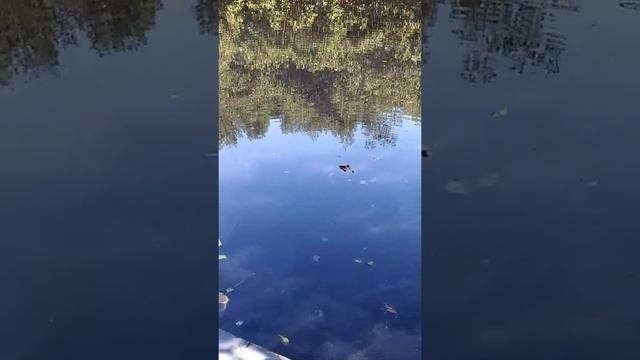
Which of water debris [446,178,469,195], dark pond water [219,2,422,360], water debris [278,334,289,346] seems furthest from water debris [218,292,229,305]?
water debris [446,178,469,195]

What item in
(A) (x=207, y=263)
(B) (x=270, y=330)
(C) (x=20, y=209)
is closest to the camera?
(B) (x=270, y=330)

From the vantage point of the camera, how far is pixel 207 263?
11.5ft

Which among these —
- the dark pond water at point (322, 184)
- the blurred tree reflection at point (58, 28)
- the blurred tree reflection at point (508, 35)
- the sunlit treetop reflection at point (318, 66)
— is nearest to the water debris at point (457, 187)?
the dark pond water at point (322, 184)

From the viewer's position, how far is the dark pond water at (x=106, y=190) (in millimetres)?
3115

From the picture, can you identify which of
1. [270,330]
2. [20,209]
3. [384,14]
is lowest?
[270,330]

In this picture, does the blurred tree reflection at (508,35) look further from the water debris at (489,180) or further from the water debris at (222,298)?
the water debris at (222,298)

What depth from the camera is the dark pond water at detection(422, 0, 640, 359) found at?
3088 mm

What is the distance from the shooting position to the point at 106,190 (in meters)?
3.96

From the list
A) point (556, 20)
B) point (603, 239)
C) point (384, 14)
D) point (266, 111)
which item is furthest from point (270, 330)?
point (384, 14)

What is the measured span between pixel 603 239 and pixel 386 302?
1238 mm

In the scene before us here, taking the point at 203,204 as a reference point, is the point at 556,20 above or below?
above

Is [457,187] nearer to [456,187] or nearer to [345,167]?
[456,187]

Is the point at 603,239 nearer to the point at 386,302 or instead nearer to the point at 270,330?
the point at 386,302

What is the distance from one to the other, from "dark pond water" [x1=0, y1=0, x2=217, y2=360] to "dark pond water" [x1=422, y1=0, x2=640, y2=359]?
4.29 feet
